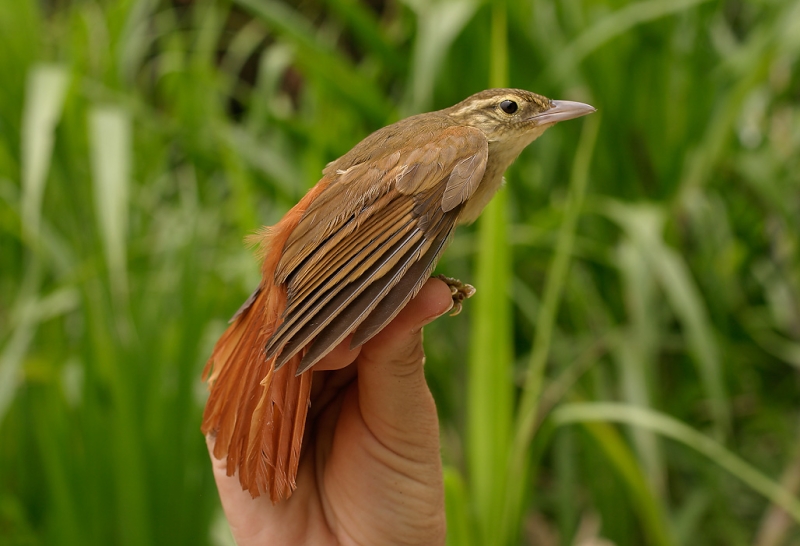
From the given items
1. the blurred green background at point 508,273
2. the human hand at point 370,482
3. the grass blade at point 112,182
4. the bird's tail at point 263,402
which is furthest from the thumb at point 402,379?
the grass blade at point 112,182

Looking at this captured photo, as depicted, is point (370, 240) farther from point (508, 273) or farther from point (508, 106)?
point (508, 273)

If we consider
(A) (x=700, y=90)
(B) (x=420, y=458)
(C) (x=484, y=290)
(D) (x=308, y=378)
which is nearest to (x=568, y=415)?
(C) (x=484, y=290)

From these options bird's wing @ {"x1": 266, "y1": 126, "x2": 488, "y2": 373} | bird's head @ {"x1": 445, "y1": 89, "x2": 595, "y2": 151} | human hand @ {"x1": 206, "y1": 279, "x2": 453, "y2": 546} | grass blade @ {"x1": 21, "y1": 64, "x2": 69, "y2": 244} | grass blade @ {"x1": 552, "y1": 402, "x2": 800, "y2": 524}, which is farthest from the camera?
grass blade @ {"x1": 21, "y1": 64, "x2": 69, "y2": 244}

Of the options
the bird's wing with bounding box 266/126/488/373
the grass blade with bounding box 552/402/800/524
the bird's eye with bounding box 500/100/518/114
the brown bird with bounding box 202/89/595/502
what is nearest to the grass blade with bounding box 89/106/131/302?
the brown bird with bounding box 202/89/595/502

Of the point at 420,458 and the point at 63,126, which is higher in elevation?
the point at 63,126

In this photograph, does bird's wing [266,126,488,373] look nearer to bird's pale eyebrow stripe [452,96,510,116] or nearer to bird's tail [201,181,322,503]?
bird's tail [201,181,322,503]

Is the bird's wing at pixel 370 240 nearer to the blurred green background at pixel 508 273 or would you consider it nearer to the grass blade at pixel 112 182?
the blurred green background at pixel 508 273

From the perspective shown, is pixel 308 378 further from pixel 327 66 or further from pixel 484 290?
pixel 327 66
